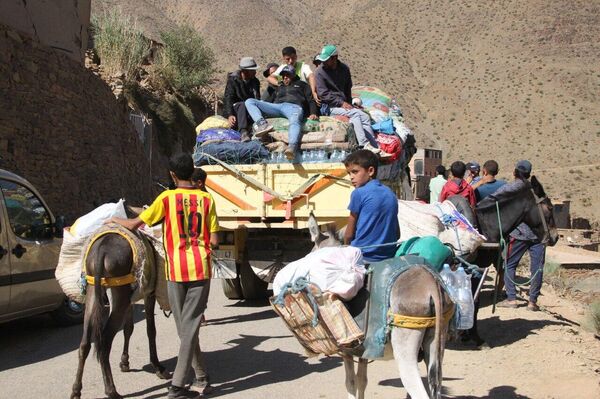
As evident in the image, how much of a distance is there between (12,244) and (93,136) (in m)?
11.4

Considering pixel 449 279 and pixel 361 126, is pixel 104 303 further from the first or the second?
pixel 361 126

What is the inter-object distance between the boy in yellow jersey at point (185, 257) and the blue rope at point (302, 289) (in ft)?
4.34

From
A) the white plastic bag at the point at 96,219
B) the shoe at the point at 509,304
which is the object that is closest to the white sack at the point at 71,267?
the white plastic bag at the point at 96,219

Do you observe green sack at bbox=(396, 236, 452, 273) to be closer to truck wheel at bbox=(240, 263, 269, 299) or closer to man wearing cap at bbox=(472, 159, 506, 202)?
man wearing cap at bbox=(472, 159, 506, 202)

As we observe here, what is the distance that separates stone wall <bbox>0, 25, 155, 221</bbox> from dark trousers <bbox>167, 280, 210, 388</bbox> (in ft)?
31.7

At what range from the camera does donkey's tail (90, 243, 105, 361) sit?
20.1ft

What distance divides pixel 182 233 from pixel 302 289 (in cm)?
166

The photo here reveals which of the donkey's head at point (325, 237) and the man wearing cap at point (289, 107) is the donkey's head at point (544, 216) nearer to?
the man wearing cap at point (289, 107)

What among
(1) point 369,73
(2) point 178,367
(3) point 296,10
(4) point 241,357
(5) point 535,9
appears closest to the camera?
(2) point 178,367

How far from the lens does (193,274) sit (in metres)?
6.10

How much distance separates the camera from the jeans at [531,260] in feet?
34.3

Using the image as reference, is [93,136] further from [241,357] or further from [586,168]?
[586,168]

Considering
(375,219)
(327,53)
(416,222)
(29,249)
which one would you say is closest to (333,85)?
(327,53)

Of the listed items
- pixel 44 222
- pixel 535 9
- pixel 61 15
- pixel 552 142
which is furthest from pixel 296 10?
pixel 44 222
